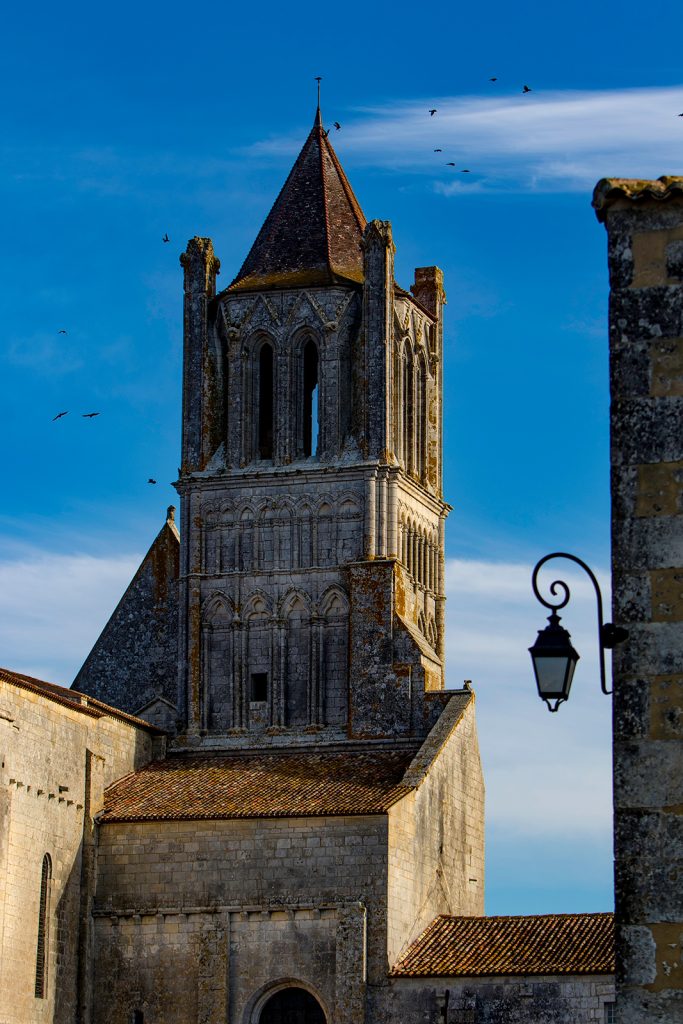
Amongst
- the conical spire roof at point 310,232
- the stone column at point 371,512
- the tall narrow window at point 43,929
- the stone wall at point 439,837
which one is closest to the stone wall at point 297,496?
the stone column at point 371,512

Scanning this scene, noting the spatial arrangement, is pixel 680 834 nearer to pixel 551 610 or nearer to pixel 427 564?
pixel 551 610

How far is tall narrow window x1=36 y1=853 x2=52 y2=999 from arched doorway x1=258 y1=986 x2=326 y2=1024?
4502 millimetres

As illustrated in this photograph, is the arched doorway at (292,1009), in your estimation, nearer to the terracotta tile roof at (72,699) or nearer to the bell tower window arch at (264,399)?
the terracotta tile roof at (72,699)

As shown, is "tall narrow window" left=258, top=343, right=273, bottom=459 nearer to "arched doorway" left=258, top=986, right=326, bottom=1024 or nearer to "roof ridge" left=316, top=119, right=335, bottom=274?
"roof ridge" left=316, top=119, right=335, bottom=274

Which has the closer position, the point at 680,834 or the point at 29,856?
the point at 680,834

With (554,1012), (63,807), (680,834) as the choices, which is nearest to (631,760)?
(680,834)

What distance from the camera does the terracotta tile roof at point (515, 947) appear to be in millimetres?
39812

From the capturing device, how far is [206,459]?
164 feet

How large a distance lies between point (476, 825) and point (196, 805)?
7.72 meters

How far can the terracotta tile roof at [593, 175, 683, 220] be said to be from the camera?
11.9m

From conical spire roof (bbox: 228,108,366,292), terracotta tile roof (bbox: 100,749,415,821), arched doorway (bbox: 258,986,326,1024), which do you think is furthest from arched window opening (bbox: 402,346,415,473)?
arched doorway (bbox: 258,986,326,1024)

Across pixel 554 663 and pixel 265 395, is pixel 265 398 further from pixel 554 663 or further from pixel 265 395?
pixel 554 663

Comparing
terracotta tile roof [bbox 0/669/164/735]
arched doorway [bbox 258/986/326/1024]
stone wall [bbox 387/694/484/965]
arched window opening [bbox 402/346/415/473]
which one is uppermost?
arched window opening [bbox 402/346/415/473]

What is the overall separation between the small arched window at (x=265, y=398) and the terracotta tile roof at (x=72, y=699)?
24.2ft
